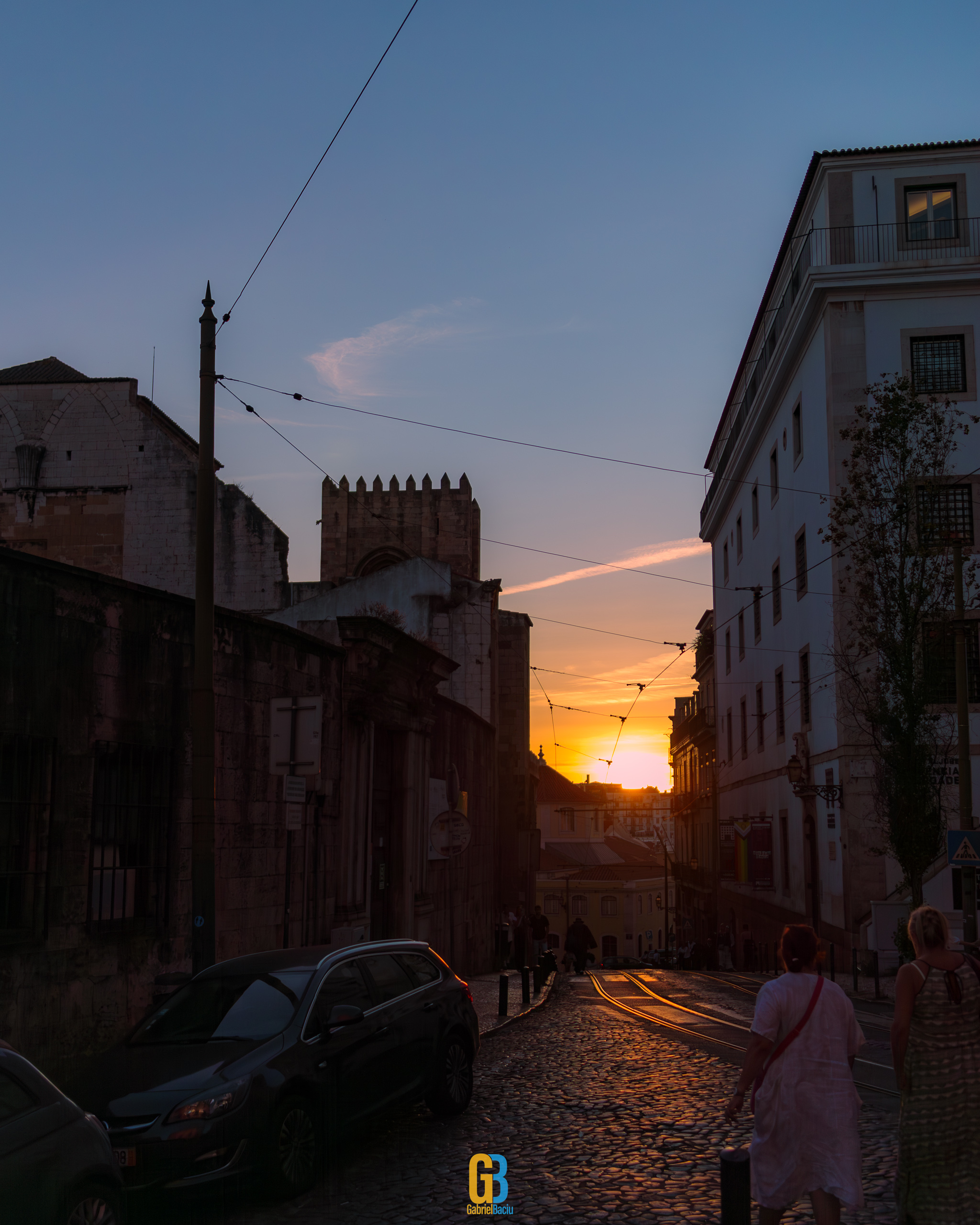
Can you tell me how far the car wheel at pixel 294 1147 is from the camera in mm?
6848

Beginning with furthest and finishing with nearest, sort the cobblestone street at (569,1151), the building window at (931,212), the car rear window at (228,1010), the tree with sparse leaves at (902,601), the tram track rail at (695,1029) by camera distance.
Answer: the building window at (931,212)
the tree with sparse leaves at (902,601)
the tram track rail at (695,1029)
the car rear window at (228,1010)
the cobblestone street at (569,1151)

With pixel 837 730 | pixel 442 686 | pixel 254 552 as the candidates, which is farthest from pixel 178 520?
pixel 837 730

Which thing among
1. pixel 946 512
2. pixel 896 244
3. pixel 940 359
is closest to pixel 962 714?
pixel 946 512

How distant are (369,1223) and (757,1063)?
95.0 inches

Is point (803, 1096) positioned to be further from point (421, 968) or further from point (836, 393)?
point (836, 393)

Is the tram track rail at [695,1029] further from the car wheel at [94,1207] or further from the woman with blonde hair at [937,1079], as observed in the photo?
the car wheel at [94,1207]

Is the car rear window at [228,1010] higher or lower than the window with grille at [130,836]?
lower

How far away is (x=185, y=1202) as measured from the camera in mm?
6516

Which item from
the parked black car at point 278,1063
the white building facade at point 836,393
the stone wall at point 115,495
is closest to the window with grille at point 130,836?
the parked black car at point 278,1063

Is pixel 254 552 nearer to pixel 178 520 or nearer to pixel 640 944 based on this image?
pixel 178 520

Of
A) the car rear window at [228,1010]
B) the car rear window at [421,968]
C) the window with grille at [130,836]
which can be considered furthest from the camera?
the window with grille at [130,836]

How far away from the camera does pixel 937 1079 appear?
5.36 meters

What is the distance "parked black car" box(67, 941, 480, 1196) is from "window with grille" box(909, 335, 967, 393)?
2268 cm

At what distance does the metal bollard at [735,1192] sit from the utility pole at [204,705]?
6427 millimetres
